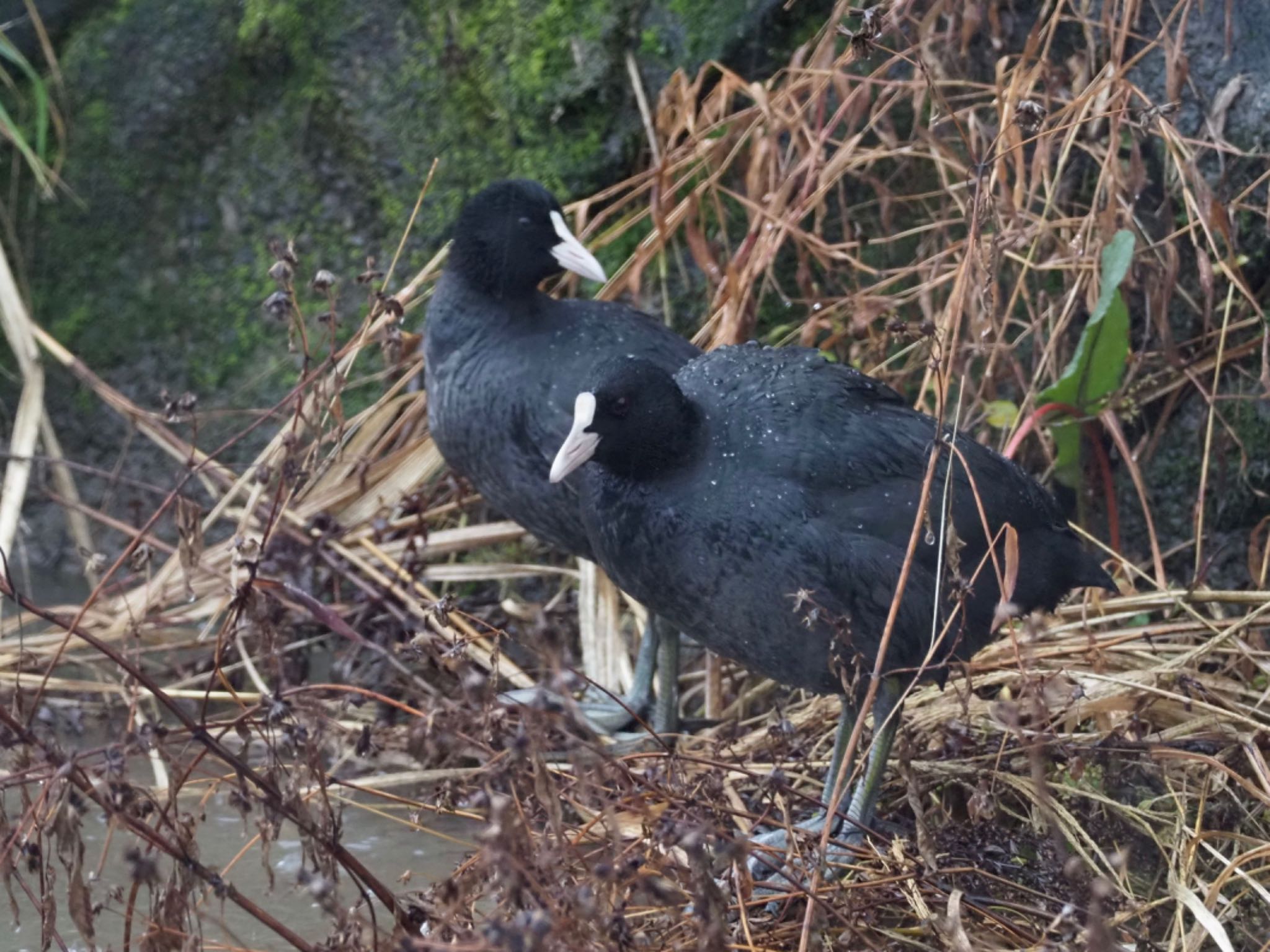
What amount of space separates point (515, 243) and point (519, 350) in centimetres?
28

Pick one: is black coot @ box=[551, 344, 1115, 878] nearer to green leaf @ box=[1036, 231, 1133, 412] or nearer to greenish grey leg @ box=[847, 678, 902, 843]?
greenish grey leg @ box=[847, 678, 902, 843]

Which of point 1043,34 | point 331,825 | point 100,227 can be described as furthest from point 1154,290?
point 100,227

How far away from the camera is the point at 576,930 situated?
60.4 inches

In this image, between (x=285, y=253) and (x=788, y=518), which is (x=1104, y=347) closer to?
(x=788, y=518)

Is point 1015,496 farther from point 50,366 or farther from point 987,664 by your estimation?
point 50,366

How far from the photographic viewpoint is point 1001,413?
319cm

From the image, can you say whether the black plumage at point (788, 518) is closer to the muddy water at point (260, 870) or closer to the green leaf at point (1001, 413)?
the muddy water at point (260, 870)

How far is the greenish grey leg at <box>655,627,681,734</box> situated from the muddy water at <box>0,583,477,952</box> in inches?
19.1

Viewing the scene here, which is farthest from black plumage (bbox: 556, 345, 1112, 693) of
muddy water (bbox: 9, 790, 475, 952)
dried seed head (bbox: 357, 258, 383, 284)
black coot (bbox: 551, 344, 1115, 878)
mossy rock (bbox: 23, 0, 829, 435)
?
mossy rock (bbox: 23, 0, 829, 435)

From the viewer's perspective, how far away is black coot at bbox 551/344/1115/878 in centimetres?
225

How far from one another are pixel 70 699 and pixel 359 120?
179 cm

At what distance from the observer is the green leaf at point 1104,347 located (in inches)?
116

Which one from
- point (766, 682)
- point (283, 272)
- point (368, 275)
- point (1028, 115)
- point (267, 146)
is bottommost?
point (766, 682)

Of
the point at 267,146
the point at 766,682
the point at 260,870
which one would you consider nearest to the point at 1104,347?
the point at 766,682
